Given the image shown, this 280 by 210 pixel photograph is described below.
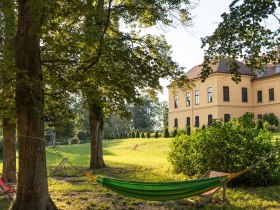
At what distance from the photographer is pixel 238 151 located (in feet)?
33.6

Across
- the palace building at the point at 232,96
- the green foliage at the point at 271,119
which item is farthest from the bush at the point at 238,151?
the palace building at the point at 232,96

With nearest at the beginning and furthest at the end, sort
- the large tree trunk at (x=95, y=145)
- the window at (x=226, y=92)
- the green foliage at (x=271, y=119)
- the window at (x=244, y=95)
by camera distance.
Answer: the large tree trunk at (x=95, y=145)
the green foliage at (x=271, y=119)
the window at (x=226, y=92)
the window at (x=244, y=95)

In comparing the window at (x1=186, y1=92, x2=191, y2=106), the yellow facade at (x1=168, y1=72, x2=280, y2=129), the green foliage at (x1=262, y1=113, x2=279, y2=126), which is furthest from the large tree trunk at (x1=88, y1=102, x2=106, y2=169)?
the window at (x1=186, y1=92, x2=191, y2=106)

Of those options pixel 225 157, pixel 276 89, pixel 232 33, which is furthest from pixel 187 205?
pixel 276 89

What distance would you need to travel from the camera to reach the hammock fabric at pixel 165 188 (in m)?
6.66

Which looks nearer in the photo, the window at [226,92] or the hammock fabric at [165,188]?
the hammock fabric at [165,188]

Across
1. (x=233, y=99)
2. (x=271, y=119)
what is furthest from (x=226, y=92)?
(x=271, y=119)

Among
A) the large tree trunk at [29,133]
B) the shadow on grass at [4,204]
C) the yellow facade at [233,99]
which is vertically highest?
the yellow facade at [233,99]

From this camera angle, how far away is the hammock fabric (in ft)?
21.9

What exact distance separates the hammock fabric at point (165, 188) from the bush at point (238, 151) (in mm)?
3469

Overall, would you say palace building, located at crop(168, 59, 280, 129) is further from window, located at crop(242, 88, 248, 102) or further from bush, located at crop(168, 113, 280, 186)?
bush, located at crop(168, 113, 280, 186)

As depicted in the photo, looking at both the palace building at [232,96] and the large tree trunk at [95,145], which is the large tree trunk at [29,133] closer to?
the large tree trunk at [95,145]

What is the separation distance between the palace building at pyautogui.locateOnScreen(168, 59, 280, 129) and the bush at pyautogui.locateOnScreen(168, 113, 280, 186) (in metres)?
28.0

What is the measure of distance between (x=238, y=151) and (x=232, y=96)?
103ft
